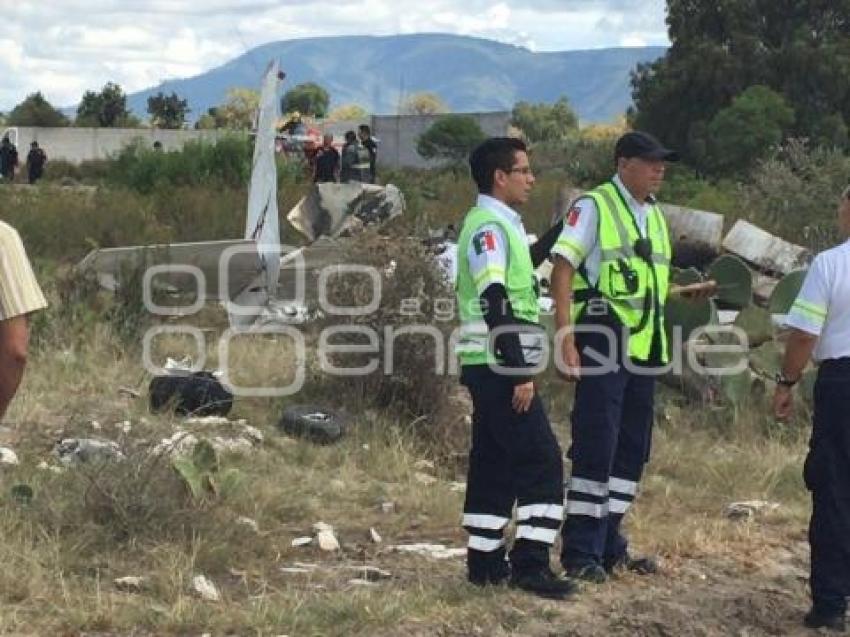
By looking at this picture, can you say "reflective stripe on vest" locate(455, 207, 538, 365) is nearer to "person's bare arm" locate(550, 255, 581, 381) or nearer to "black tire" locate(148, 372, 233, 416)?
"person's bare arm" locate(550, 255, 581, 381)

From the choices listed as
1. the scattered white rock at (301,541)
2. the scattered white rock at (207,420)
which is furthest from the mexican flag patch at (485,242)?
the scattered white rock at (207,420)

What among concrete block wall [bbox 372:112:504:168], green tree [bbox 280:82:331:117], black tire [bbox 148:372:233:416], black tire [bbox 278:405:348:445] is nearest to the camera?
black tire [bbox 278:405:348:445]

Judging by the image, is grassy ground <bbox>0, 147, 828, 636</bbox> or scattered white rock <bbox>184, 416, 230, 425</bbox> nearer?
grassy ground <bbox>0, 147, 828, 636</bbox>

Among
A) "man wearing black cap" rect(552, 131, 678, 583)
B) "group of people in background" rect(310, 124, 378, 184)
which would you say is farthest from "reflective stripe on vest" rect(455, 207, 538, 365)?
"group of people in background" rect(310, 124, 378, 184)

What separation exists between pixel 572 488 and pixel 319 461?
2495 mm

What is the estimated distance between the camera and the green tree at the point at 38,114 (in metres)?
60.2

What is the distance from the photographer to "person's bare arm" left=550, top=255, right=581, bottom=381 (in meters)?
5.37

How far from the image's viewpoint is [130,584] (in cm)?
525

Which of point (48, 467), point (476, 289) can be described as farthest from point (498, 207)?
point (48, 467)

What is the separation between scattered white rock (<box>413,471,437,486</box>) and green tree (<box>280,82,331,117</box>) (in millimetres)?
89113

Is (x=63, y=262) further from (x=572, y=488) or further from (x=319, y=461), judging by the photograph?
(x=572, y=488)

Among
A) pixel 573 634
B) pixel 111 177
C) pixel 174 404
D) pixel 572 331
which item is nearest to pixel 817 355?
pixel 572 331

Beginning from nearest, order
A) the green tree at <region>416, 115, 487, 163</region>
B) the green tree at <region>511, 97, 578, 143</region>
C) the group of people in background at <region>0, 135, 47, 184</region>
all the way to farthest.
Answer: the group of people in background at <region>0, 135, 47, 184</region>, the green tree at <region>416, 115, 487, 163</region>, the green tree at <region>511, 97, 578, 143</region>

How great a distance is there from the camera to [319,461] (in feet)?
25.1
